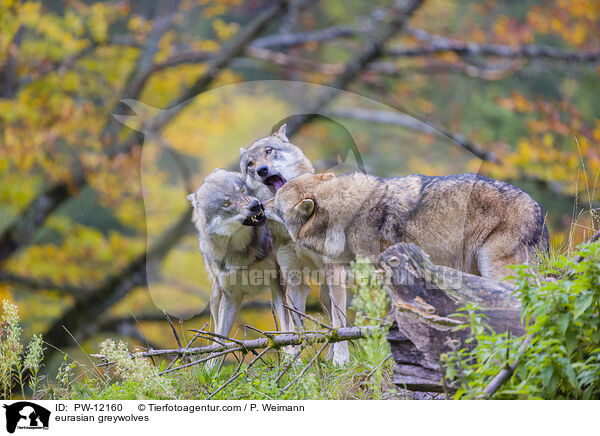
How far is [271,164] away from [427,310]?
4.19 feet

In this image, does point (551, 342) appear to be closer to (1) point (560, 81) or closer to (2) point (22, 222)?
(2) point (22, 222)

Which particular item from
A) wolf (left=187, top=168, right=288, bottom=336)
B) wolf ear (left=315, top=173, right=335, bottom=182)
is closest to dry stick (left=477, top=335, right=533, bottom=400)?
wolf ear (left=315, top=173, right=335, bottom=182)

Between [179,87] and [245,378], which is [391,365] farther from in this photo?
[179,87]

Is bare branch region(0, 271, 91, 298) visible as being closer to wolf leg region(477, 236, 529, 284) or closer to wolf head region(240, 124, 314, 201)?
wolf head region(240, 124, 314, 201)

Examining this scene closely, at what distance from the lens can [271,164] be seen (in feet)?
10.6

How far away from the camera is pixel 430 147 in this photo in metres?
3.36

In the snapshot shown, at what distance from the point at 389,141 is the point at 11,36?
18.0 ft

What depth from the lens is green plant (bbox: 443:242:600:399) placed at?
201 cm

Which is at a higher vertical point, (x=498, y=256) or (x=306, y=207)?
(x=306, y=207)

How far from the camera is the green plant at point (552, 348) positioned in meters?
2.01
